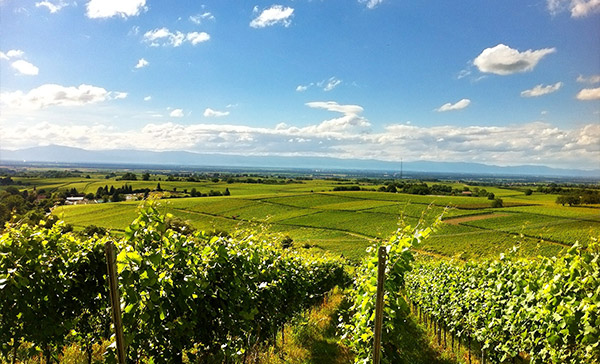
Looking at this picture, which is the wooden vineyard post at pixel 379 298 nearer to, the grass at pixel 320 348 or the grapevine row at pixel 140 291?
the grapevine row at pixel 140 291

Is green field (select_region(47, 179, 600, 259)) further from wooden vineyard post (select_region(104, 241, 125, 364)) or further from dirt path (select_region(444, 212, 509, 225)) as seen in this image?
wooden vineyard post (select_region(104, 241, 125, 364))

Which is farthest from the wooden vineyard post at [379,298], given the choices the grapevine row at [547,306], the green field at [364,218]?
the green field at [364,218]

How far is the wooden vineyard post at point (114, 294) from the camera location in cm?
284

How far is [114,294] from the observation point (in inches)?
115

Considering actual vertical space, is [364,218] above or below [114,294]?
below

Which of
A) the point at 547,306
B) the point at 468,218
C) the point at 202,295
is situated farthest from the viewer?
the point at 468,218

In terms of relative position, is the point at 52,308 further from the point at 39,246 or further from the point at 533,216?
the point at 533,216

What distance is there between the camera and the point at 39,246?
4.62 metres

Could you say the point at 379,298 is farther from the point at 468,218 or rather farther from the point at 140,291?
the point at 468,218

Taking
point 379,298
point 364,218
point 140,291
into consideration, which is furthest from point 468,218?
point 140,291

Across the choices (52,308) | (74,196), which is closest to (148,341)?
(52,308)

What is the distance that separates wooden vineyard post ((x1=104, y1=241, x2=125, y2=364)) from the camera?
2.84m

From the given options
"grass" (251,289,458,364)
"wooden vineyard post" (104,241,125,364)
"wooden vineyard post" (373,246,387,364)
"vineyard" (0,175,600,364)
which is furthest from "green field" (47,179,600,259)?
"wooden vineyard post" (104,241,125,364)

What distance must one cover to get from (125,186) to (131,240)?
97687 millimetres
